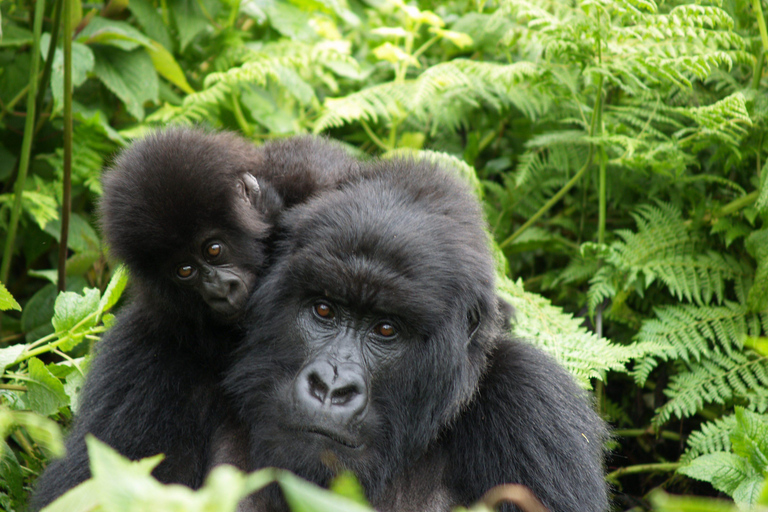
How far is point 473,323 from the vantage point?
7.77 ft

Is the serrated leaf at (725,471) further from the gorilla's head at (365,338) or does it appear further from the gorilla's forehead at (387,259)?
the gorilla's forehead at (387,259)

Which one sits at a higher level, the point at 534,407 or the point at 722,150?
the point at 722,150

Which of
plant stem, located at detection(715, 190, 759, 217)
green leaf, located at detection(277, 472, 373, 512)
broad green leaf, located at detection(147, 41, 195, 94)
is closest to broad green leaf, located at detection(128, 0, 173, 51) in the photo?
broad green leaf, located at detection(147, 41, 195, 94)

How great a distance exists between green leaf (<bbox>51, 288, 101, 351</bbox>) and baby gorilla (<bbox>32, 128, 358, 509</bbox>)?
0.10 metres

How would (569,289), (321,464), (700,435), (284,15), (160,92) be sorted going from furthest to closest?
1. (284,15)
2. (160,92)
3. (569,289)
4. (700,435)
5. (321,464)

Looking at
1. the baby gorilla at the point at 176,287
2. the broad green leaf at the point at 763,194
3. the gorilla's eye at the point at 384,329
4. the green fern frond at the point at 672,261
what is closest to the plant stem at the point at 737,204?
the green fern frond at the point at 672,261

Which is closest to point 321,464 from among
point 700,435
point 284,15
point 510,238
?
point 700,435

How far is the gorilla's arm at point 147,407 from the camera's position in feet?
7.59

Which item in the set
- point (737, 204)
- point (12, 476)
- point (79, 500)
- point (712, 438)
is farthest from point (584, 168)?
point (79, 500)

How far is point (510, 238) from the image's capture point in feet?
13.3

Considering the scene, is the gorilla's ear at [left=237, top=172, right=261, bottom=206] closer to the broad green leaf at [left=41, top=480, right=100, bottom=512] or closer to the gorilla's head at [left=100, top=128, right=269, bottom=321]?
the gorilla's head at [left=100, top=128, right=269, bottom=321]

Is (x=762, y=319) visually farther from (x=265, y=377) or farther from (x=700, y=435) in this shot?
(x=265, y=377)

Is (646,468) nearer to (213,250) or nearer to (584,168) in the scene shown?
(584,168)

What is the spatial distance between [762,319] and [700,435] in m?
0.71
